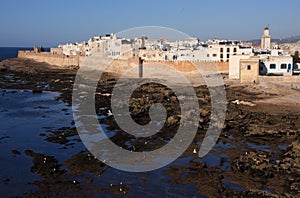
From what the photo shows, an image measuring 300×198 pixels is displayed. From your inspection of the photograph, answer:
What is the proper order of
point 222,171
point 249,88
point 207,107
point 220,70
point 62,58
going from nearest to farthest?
point 222,171, point 207,107, point 249,88, point 220,70, point 62,58

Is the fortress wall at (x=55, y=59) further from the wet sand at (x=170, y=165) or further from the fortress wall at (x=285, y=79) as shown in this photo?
the fortress wall at (x=285, y=79)

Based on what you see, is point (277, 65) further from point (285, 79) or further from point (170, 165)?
point (170, 165)

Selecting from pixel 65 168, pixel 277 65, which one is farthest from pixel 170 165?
pixel 277 65

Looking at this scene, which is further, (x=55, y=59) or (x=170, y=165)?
(x=55, y=59)

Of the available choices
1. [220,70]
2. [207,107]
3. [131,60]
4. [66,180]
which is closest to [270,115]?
[207,107]

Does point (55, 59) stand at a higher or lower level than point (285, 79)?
higher

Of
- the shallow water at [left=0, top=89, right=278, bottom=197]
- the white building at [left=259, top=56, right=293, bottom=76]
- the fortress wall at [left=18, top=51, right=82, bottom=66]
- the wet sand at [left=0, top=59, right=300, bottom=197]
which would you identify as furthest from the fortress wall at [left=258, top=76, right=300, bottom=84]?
the fortress wall at [left=18, top=51, right=82, bottom=66]

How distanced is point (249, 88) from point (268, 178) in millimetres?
17077

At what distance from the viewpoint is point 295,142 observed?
15180 millimetres

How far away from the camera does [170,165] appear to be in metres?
13.5

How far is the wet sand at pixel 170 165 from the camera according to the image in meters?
11.4

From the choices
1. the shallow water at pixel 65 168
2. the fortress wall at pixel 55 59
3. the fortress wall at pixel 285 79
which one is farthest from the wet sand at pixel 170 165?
the fortress wall at pixel 55 59

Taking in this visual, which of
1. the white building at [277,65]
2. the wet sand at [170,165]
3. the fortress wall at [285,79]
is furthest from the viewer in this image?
the white building at [277,65]

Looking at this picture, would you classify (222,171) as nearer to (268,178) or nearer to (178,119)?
(268,178)
